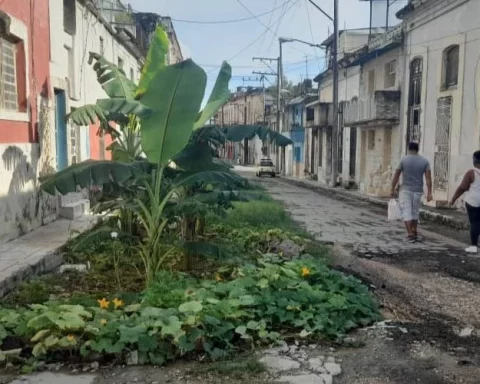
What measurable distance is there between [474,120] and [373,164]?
8.20 meters

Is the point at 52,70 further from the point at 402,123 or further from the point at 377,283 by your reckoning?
the point at 402,123

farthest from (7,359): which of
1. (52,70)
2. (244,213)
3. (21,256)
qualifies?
(52,70)

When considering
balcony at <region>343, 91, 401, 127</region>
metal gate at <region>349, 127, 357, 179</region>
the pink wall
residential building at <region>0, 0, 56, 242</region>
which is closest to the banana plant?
residential building at <region>0, 0, 56, 242</region>

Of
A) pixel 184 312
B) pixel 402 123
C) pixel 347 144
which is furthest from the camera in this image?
pixel 347 144

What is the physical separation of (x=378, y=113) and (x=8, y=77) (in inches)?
583

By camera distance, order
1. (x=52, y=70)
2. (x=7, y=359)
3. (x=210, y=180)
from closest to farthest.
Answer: (x=7, y=359)
(x=210, y=180)
(x=52, y=70)

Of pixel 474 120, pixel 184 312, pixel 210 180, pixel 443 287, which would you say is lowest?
pixel 443 287

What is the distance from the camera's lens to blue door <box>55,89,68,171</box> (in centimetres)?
1153

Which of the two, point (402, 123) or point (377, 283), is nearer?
point (377, 283)

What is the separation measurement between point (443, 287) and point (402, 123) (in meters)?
14.3

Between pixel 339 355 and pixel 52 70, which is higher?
pixel 52 70

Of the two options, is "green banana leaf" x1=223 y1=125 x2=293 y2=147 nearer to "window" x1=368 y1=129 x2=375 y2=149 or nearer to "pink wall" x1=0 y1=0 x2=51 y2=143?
"pink wall" x1=0 y1=0 x2=51 y2=143

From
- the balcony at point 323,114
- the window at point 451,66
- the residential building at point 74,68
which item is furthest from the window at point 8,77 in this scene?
the balcony at point 323,114

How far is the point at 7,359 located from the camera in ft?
12.5
